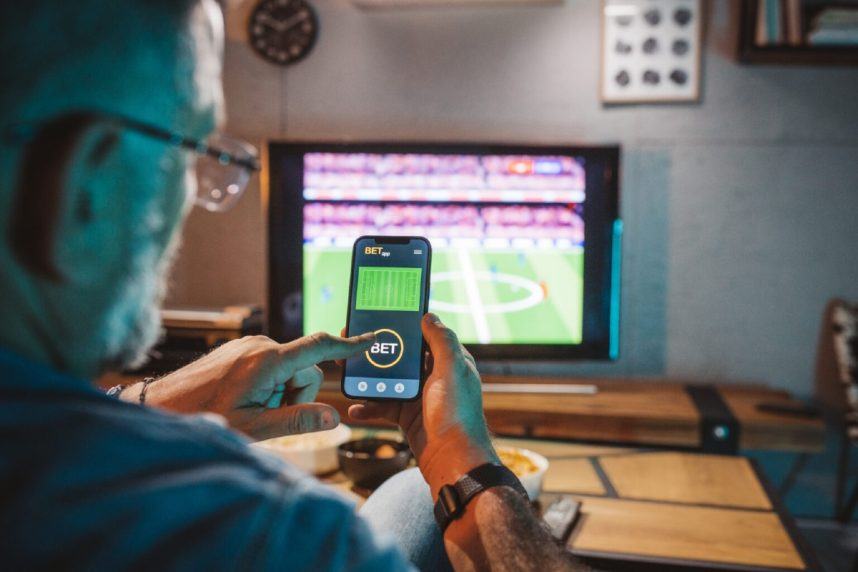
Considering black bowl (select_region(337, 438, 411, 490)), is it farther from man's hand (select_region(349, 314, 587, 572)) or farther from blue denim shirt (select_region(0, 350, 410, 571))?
blue denim shirt (select_region(0, 350, 410, 571))

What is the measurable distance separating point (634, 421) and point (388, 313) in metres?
1.52

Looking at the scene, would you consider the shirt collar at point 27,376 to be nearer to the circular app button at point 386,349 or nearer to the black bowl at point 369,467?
the circular app button at point 386,349

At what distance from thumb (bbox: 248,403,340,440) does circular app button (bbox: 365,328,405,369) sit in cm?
14

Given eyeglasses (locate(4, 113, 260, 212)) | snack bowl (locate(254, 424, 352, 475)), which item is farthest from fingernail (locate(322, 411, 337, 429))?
snack bowl (locate(254, 424, 352, 475))

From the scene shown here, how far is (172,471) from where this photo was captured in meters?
0.41

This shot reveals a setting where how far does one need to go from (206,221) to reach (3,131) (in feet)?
9.02

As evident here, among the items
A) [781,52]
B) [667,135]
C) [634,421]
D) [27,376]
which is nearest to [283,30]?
[667,135]

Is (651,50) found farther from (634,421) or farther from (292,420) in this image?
(292,420)

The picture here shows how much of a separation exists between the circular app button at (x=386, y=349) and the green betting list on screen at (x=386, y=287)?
4cm

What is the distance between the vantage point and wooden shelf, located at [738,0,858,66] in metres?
2.61

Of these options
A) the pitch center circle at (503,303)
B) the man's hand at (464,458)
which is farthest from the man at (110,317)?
the pitch center circle at (503,303)

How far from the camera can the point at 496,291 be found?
8.61 ft

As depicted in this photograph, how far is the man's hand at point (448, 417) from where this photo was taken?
93 cm

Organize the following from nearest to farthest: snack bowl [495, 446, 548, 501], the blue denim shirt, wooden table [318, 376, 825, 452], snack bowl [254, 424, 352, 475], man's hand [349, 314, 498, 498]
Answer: the blue denim shirt → man's hand [349, 314, 498, 498] → snack bowl [495, 446, 548, 501] → snack bowl [254, 424, 352, 475] → wooden table [318, 376, 825, 452]
